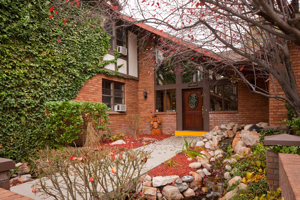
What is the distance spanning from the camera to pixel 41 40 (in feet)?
19.4

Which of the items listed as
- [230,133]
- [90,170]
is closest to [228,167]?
[230,133]

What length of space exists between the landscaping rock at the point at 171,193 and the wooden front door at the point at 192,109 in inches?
243

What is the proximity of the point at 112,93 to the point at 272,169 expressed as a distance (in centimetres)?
733

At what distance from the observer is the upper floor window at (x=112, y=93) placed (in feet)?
28.8

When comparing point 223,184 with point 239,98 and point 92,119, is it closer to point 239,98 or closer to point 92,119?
point 92,119

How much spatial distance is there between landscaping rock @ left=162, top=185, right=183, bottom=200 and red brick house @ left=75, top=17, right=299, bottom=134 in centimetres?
504

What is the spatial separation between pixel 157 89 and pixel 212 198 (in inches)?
284

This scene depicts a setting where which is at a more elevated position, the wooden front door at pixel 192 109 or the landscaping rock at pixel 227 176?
the wooden front door at pixel 192 109

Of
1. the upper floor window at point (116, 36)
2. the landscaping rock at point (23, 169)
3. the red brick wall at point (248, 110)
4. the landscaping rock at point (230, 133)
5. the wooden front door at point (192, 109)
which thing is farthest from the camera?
the wooden front door at point (192, 109)

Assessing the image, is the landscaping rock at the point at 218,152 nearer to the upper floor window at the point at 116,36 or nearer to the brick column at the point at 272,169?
the brick column at the point at 272,169

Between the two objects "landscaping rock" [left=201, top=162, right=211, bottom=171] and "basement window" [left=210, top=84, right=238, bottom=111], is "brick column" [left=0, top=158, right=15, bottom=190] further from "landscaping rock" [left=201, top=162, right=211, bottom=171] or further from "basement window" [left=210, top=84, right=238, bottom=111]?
"basement window" [left=210, top=84, right=238, bottom=111]

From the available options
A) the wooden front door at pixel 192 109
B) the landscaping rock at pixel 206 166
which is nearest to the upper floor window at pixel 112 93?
the wooden front door at pixel 192 109

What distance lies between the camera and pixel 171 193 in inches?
138

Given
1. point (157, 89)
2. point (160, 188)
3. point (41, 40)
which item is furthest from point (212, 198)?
point (157, 89)
